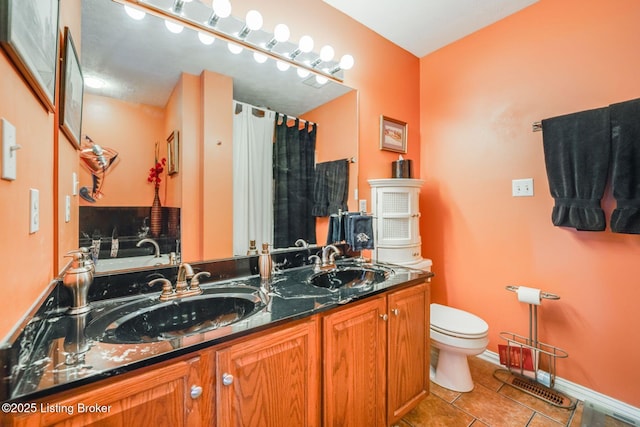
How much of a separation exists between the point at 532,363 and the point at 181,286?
2.11m

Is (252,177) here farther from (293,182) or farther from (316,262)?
(316,262)

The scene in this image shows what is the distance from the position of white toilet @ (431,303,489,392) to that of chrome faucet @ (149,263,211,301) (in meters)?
1.39

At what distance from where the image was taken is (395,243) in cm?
195

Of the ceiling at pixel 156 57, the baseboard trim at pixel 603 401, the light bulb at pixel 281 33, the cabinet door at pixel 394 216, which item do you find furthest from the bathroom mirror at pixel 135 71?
the baseboard trim at pixel 603 401

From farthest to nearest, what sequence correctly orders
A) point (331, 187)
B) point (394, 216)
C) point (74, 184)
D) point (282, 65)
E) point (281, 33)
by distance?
point (394, 216) < point (331, 187) < point (282, 65) < point (281, 33) < point (74, 184)

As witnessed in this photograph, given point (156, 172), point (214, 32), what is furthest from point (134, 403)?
point (214, 32)

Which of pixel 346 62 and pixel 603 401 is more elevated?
pixel 346 62

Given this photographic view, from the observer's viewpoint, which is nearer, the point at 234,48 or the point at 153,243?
the point at 153,243

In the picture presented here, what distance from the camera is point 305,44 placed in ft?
5.25

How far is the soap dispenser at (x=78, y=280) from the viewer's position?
2.77 ft

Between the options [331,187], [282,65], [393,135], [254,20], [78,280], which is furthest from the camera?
[393,135]

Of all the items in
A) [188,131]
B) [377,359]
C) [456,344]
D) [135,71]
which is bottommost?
[456,344]

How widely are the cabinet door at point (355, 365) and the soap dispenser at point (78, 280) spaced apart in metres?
0.81

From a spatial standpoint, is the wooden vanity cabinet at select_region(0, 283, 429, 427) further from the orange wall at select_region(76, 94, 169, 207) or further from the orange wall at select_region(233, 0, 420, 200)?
the orange wall at select_region(233, 0, 420, 200)
